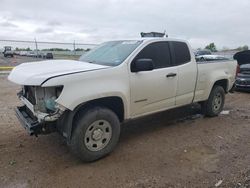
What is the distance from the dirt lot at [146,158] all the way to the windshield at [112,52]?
4.87 ft

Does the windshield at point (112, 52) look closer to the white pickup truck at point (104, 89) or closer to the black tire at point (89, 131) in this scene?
the white pickup truck at point (104, 89)

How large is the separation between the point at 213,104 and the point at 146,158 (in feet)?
9.92

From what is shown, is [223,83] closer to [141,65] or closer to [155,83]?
[155,83]

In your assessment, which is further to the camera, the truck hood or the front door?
the front door

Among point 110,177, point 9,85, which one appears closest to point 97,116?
point 110,177

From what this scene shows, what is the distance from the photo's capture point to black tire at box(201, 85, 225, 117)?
22.3 ft

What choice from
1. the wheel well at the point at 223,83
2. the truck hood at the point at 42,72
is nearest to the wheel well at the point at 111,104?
the truck hood at the point at 42,72

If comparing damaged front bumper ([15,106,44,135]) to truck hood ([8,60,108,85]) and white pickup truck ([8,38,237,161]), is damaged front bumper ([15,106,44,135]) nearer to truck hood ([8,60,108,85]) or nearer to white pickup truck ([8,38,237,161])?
white pickup truck ([8,38,237,161])

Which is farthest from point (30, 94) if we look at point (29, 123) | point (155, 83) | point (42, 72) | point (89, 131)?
point (155, 83)

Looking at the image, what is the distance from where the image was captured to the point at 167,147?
16.5 ft

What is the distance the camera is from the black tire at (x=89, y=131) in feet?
13.7

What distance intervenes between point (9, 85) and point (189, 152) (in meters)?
8.77

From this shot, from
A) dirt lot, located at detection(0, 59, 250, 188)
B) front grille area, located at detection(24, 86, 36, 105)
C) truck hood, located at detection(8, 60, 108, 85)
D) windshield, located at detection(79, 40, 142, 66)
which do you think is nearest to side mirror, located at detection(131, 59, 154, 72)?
windshield, located at detection(79, 40, 142, 66)

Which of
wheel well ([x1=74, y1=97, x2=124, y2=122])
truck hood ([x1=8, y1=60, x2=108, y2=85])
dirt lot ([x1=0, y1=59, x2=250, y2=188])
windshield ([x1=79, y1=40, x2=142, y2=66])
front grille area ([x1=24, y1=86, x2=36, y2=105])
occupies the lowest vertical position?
dirt lot ([x1=0, y1=59, x2=250, y2=188])
